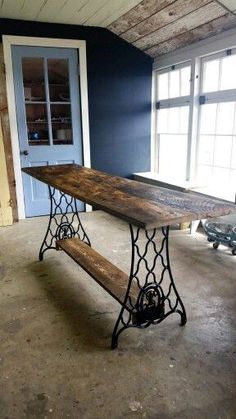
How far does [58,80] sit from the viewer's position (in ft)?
13.9

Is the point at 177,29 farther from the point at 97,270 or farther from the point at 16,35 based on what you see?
the point at 97,270

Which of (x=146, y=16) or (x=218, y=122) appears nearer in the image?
(x=146, y=16)

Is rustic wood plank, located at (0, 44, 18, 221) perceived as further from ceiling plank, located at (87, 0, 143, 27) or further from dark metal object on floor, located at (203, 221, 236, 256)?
dark metal object on floor, located at (203, 221, 236, 256)

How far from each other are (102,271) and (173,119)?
297cm

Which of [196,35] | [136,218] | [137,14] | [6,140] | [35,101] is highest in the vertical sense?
[137,14]

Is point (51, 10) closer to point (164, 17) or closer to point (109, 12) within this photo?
point (109, 12)

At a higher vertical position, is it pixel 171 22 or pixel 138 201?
pixel 171 22

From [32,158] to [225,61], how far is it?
2655 millimetres

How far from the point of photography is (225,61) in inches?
137

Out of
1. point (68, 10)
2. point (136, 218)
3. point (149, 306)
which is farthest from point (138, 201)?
point (68, 10)

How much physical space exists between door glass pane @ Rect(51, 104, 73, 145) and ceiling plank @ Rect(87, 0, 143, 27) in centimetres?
111

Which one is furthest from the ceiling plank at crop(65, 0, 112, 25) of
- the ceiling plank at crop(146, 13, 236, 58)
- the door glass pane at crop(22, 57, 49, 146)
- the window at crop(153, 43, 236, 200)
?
the window at crop(153, 43, 236, 200)

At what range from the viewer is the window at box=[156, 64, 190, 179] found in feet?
13.7

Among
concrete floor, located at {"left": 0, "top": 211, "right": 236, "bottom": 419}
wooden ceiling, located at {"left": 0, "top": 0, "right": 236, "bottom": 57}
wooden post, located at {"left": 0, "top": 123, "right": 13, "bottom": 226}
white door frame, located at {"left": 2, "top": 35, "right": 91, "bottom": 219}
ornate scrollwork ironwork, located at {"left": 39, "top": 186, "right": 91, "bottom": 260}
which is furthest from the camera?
wooden post, located at {"left": 0, "top": 123, "right": 13, "bottom": 226}
